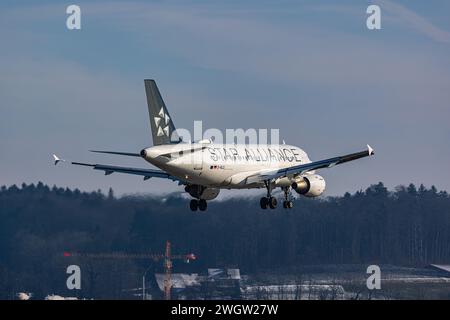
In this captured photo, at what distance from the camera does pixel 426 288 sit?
98312 mm

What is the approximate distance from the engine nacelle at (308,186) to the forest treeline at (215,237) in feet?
37.5

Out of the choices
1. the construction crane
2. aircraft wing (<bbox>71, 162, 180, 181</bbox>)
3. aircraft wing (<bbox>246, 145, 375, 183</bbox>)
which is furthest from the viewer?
the construction crane

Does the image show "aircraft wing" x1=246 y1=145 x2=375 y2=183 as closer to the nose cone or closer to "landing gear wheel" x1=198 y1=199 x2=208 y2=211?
"landing gear wheel" x1=198 y1=199 x2=208 y2=211

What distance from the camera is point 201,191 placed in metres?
95.2

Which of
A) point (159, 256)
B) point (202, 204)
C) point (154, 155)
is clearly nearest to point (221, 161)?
point (202, 204)

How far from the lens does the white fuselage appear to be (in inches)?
3349

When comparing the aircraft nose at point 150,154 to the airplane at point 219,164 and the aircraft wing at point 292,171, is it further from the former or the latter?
the aircraft wing at point 292,171

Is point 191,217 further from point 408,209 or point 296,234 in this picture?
point 408,209

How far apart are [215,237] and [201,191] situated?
642 inches

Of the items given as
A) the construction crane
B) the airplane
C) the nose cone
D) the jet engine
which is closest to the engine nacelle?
the airplane

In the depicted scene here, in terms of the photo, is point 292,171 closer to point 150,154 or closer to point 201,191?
point 201,191

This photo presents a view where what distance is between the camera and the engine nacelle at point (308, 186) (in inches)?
3740

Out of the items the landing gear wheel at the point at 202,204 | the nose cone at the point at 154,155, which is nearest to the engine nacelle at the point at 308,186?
the landing gear wheel at the point at 202,204
